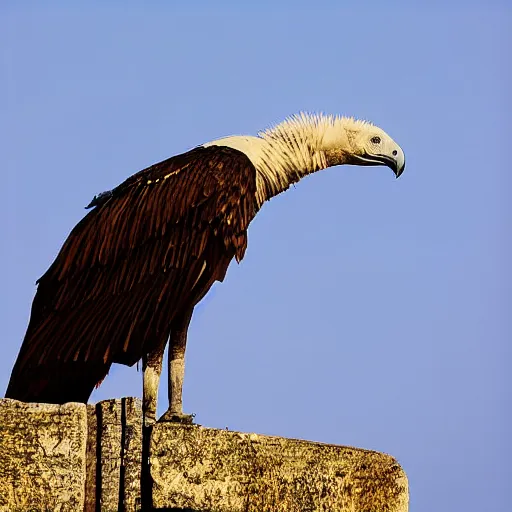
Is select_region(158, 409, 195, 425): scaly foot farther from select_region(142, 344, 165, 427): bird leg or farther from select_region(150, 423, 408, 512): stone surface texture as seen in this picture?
select_region(150, 423, 408, 512): stone surface texture

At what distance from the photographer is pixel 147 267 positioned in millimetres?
9750

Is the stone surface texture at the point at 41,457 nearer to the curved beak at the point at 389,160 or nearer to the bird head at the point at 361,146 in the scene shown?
the bird head at the point at 361,146

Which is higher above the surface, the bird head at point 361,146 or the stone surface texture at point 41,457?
the bird head at point 361,146

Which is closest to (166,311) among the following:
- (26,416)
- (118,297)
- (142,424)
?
(118,297)

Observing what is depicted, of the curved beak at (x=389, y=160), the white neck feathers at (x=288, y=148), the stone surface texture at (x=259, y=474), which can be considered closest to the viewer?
the stone surface texture at (x=259, y=474)

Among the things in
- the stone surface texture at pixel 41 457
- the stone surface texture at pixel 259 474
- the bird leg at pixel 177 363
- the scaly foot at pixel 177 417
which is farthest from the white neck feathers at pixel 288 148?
the stone surface texture at pixel 41 457

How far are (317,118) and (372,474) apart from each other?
355 centimetres

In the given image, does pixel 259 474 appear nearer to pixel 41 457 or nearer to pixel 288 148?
pixel 41 457

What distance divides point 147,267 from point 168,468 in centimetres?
237

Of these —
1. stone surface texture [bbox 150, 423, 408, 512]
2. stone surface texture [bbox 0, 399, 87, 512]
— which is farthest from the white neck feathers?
stone surface texture [bbox 0, 399, 87, 512]

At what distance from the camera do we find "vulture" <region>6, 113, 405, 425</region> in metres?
9.36

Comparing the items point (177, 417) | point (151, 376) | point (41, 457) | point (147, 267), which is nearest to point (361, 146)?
point (147, 267)

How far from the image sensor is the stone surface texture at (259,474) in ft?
25.3

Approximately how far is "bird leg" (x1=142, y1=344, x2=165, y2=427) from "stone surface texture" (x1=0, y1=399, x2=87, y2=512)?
192 cm
